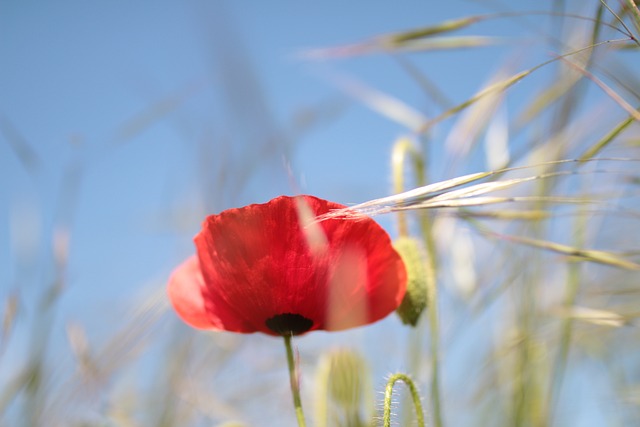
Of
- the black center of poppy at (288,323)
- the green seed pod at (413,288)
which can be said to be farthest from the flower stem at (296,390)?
the green seed pod at (413,288)

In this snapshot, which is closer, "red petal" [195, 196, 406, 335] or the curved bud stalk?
"red petal" [195, 196, 406, 335]

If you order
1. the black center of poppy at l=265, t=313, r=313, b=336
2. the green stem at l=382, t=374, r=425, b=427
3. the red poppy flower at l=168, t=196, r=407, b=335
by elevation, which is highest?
the red poppy flower at l=168, t=196, r=407, b=335

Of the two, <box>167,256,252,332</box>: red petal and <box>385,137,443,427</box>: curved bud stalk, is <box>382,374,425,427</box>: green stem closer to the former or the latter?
<box>385,137,443,427</box>: curved bud stalk

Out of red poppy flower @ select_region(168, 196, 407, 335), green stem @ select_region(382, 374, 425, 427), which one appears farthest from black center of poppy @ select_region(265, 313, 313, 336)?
green stem @ select_region(382, 374, 425, 427)

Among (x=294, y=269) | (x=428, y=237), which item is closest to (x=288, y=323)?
(x=294, y=269)

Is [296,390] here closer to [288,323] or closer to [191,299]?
[288,323]

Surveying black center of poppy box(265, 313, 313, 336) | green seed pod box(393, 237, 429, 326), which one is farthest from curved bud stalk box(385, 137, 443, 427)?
black center of poppy box(265, 313, 313, 336)

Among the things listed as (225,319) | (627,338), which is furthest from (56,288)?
(627,338)

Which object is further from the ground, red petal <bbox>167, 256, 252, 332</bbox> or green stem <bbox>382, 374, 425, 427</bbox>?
red petal <bbox>167, 256, 252, 332</bbox>
